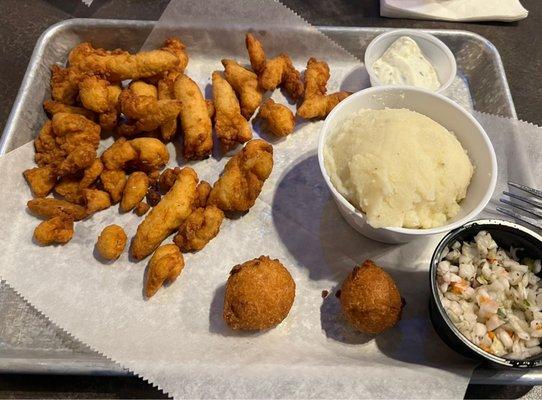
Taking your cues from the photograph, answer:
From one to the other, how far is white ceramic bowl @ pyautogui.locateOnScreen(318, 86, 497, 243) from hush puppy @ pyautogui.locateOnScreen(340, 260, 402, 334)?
172mm

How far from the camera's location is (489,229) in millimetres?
1654

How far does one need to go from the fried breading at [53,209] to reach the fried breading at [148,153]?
0.30m

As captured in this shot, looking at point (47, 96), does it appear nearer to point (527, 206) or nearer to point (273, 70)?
point (273, 70)

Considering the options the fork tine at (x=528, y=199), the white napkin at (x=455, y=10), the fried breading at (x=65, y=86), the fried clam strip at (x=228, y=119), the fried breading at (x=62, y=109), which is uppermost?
the fried breading at (x=65, y=86)

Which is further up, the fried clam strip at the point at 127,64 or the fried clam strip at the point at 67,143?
the fried clam strip at the point at 127,64

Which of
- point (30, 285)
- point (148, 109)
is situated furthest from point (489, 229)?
point (30, 285)

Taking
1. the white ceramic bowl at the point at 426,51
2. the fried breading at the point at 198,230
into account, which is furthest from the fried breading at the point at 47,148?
the white ceramic bowl at the point at 426,51

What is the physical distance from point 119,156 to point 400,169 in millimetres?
1119

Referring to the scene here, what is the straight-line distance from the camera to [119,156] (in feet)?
6.46

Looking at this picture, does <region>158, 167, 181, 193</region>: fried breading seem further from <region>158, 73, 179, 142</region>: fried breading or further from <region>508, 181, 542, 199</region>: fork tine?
<region>508, 181, 542, 199</region>: fork tine

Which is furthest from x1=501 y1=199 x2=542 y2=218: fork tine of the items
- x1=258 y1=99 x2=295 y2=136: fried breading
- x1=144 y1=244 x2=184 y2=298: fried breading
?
x1=144 y1=244 x2=184 y2=298: fried breading

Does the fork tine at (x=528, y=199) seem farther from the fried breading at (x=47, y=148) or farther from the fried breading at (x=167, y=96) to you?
the fried breading at (x=47, y=148)

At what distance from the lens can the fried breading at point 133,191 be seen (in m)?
1.94

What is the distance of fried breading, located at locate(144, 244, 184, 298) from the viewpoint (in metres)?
1.72
